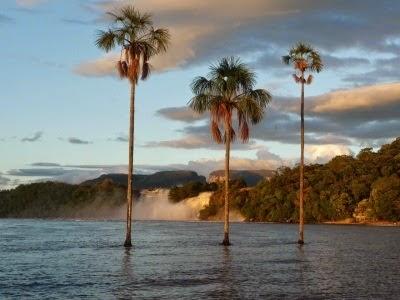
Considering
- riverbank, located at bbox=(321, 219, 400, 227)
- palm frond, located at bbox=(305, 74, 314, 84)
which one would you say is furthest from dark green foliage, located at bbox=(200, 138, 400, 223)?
palm frond, located at bbox=(305, 74, 314, 84)

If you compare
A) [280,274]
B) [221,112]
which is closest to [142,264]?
[280,274]

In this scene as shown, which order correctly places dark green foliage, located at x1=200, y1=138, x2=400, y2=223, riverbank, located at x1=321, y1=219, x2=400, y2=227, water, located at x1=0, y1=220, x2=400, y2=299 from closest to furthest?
water, located at x1=0, y1=220, x2=400, y2=299 < riverbank, located at x1=321, y1=219, x2=400, y2=227 < dark green foliage, located at x1=200, y1=138, x2=400, y2=223

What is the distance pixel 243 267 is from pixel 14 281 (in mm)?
13411

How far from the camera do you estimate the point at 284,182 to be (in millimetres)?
185125

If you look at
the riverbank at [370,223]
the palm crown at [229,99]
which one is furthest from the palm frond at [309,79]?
the riverbank at [370,223]

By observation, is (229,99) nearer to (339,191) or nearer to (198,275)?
(198,275)

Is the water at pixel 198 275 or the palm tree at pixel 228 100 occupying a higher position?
the palm tree at pixel 228 100

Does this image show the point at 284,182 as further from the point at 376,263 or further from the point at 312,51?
the point at 376,263

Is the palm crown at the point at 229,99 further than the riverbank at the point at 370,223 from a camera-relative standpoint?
No

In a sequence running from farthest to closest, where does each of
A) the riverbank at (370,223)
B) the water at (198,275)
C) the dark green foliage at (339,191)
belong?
1. the dark green foliage at (339,191)
2. the riverbank at (370,223)
3. the water at (198,275)

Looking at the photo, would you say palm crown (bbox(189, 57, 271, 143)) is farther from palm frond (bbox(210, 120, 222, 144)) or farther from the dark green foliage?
the dark green foliage

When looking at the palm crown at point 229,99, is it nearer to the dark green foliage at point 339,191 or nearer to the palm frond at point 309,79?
the palm frond at point 309,79

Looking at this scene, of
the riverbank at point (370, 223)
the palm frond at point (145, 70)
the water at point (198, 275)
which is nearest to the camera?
the water at point (198, 275)

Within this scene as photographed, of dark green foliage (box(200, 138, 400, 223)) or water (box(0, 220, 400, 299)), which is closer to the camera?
water (box(0, 220, 400, 299))
